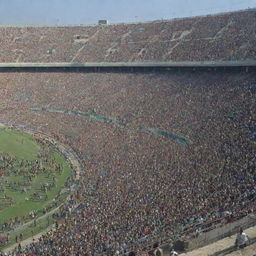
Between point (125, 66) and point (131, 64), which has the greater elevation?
point (125, 66)

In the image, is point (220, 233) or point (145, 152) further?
point (145, 152)

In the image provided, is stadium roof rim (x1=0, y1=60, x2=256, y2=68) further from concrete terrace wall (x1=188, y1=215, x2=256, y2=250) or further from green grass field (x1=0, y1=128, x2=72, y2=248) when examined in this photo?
concrete terrace wall (x1=188, y1=215, x2=256, y2=250)

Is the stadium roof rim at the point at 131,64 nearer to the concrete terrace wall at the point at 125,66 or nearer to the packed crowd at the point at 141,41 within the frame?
the concrete terrace wall at the point at 125,66

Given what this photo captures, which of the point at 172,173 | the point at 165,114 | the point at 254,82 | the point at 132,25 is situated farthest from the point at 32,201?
the point at 132,25

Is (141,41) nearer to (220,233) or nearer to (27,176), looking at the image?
(27,176)

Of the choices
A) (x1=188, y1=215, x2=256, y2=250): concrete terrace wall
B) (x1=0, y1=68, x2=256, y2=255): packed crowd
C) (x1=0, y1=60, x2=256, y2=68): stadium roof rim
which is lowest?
(x1=188, y1=215, x2=256, y2=250): concrete terrace wall

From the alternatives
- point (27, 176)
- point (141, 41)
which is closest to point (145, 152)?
point (27, 176)

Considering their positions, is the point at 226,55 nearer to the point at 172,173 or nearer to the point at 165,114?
the point at 165,114

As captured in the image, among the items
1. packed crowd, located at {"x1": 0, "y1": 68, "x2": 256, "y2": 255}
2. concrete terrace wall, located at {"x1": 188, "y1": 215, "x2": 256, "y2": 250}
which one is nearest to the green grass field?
packed crowd, located at {"x1": 0, "y1": 68, "x2": 256, "y2": 255}
